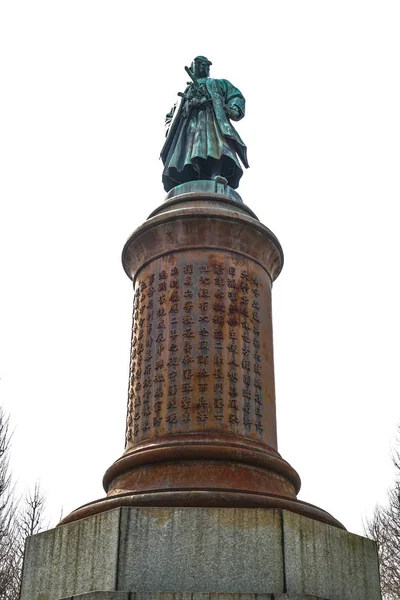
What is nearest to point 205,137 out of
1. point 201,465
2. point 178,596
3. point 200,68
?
point 200,68

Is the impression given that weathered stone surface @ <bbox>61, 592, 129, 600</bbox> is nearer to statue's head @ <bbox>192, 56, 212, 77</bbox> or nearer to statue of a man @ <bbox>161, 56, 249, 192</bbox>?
statue of a man @ <bbox>161, 56, 249, 192</bbox>

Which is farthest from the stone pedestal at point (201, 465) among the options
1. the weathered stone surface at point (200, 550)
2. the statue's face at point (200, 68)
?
the statue's face at point (200, 68)

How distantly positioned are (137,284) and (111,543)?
309 cm

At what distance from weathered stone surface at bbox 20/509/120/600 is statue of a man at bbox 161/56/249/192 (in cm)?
436

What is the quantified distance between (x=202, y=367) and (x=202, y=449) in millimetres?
827

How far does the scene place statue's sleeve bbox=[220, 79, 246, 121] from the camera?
8.85 metres

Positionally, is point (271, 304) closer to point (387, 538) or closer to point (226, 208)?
point (226, 208)

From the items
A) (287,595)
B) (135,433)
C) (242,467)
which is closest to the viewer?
(287,595)

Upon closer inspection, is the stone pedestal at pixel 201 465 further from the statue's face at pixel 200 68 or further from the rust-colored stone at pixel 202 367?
the statue's face at pixel 200 68

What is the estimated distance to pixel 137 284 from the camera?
7520 millimetres

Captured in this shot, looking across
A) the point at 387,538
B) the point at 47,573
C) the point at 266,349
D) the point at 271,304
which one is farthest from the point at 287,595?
the point at 387,538

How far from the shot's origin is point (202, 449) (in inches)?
235

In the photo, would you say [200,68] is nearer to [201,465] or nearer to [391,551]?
[201,465]

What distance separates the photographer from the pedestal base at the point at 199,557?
5.02 m
